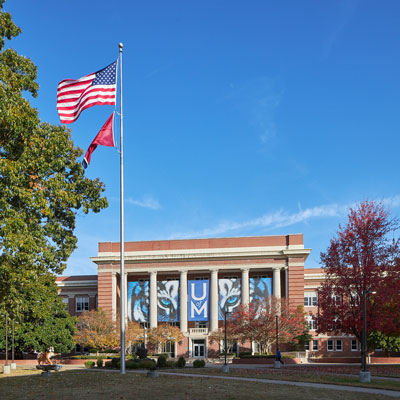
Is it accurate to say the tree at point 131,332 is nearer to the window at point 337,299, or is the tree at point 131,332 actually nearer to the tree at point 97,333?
the tree at point 97,333

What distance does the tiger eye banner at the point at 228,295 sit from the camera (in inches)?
2707

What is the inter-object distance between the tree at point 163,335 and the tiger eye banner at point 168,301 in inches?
128

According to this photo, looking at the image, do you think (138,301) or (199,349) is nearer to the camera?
(199,349)

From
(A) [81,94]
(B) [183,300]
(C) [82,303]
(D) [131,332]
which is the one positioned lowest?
(D) [131,332]

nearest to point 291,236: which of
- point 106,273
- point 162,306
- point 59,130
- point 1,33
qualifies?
point 162,306

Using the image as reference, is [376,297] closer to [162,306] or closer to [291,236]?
[291,236]

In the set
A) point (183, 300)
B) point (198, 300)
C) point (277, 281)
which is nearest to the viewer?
point (277, 281)

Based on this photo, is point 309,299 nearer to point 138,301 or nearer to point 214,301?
point 214,301

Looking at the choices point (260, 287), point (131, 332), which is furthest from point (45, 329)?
point (260, 287)

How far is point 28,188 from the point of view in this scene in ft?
78.8

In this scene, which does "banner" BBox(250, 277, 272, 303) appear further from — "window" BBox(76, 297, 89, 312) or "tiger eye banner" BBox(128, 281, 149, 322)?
"window" BBox(76, 297, 89, 312)

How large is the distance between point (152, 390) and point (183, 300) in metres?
50.6

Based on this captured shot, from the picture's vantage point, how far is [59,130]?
27656 millimetres

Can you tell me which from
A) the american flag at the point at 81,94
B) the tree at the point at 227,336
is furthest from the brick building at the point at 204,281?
the american flag at the point at 81,94
